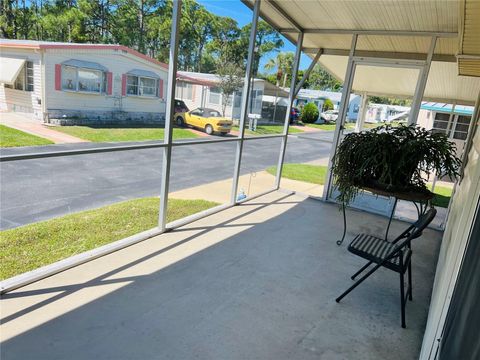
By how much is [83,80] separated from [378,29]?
388 centimetres

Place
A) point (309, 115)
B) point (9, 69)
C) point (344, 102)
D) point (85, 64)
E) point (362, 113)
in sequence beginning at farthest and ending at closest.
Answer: point (309, 115) → point (362, 113) → point (344, 102) → point (85, 64) → point (9, 69)

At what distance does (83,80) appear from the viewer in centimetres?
249

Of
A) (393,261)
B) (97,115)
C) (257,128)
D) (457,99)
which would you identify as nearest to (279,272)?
(393,261)

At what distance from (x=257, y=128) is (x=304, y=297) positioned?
3901mm

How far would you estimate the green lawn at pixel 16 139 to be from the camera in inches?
89.5

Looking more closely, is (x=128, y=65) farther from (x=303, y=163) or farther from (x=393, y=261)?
(x=303, y=163)

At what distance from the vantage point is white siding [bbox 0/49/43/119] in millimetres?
2103

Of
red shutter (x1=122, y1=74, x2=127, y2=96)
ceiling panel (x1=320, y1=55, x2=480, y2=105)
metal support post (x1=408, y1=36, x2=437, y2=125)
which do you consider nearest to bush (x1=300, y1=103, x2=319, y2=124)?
ceiling panel (x1=320, y1=55, x2=480, y2=105)

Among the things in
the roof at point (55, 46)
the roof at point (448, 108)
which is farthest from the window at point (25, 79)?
the roof at point (448, 108)

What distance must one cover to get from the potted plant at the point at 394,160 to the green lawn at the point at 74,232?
2.32 metres

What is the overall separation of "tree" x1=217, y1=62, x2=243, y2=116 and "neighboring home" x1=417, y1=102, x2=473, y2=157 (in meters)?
8.33

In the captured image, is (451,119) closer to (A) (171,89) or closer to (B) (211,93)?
(B) (211,93)

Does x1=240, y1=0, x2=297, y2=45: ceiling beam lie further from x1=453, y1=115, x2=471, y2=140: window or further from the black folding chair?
x1=453, y1=115, x2=471, y2=140: window

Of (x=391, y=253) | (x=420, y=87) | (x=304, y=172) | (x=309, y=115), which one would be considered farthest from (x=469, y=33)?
(x=309, y=115)
